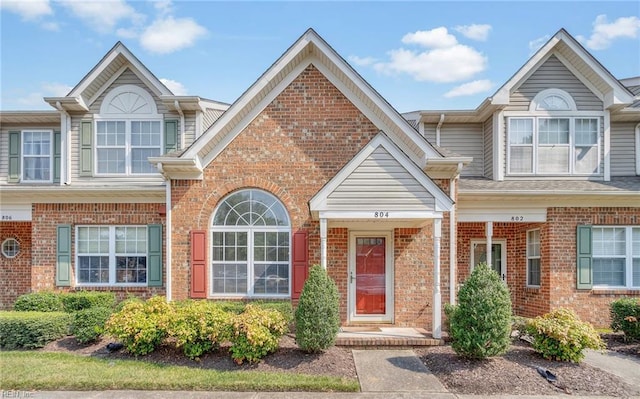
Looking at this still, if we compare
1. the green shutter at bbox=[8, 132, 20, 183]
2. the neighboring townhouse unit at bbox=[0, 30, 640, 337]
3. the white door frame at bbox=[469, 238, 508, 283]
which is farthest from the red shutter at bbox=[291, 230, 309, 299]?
the green shutter at bbox=[8, 132, 20, 183]

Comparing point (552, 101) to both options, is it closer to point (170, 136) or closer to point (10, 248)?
point (170, 136)

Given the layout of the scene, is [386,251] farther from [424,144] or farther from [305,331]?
[305,331]

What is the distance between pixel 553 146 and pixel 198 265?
10.6 m

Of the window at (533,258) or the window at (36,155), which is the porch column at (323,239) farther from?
the window at (36,155)

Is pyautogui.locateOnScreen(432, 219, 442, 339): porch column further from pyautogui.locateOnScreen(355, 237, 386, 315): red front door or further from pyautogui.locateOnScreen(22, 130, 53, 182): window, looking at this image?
pyautogui.locateOnScreen(22, 130, 53, 182): window

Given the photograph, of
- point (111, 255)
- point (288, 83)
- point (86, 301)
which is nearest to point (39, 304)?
point (86, 301)

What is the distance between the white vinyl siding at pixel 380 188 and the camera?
921 cm

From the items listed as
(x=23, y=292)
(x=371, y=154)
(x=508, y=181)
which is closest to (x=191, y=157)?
(x=371, y=154)

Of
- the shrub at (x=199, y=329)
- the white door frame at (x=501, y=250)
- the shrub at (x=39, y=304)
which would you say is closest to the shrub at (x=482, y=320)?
the shrub at (x=199, y=329)

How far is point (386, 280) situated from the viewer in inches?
429

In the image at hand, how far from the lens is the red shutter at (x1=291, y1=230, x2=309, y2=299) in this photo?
10.5 m

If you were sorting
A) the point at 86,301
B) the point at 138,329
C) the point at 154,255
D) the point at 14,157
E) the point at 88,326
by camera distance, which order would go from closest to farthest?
the point at 138,329, the point at 88,326, the point at 86,301, the point at 154,255, the point at 14,157

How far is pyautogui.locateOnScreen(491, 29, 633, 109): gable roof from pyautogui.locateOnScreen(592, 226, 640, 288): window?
12.1ft

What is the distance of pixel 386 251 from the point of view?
1096 centimetres
